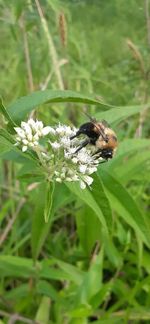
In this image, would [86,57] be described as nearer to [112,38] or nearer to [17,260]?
[112,38]

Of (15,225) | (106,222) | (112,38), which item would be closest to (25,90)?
(15,225)

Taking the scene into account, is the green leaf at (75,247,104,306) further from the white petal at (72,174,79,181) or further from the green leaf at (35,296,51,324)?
the white petal at (72,174,79,181)

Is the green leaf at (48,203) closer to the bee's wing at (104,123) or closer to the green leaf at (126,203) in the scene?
the green leaf at (126,203)

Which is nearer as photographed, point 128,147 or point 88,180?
point 88,180

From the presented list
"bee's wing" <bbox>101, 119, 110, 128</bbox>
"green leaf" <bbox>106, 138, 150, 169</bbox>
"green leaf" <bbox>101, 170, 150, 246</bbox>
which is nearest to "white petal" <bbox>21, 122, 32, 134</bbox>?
"green leaf" <bbox>101, 170, 150, 246</bbox>

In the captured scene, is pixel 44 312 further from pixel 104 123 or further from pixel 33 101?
pixel 33 101

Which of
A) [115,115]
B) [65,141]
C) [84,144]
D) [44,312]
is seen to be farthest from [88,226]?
[65,141]
